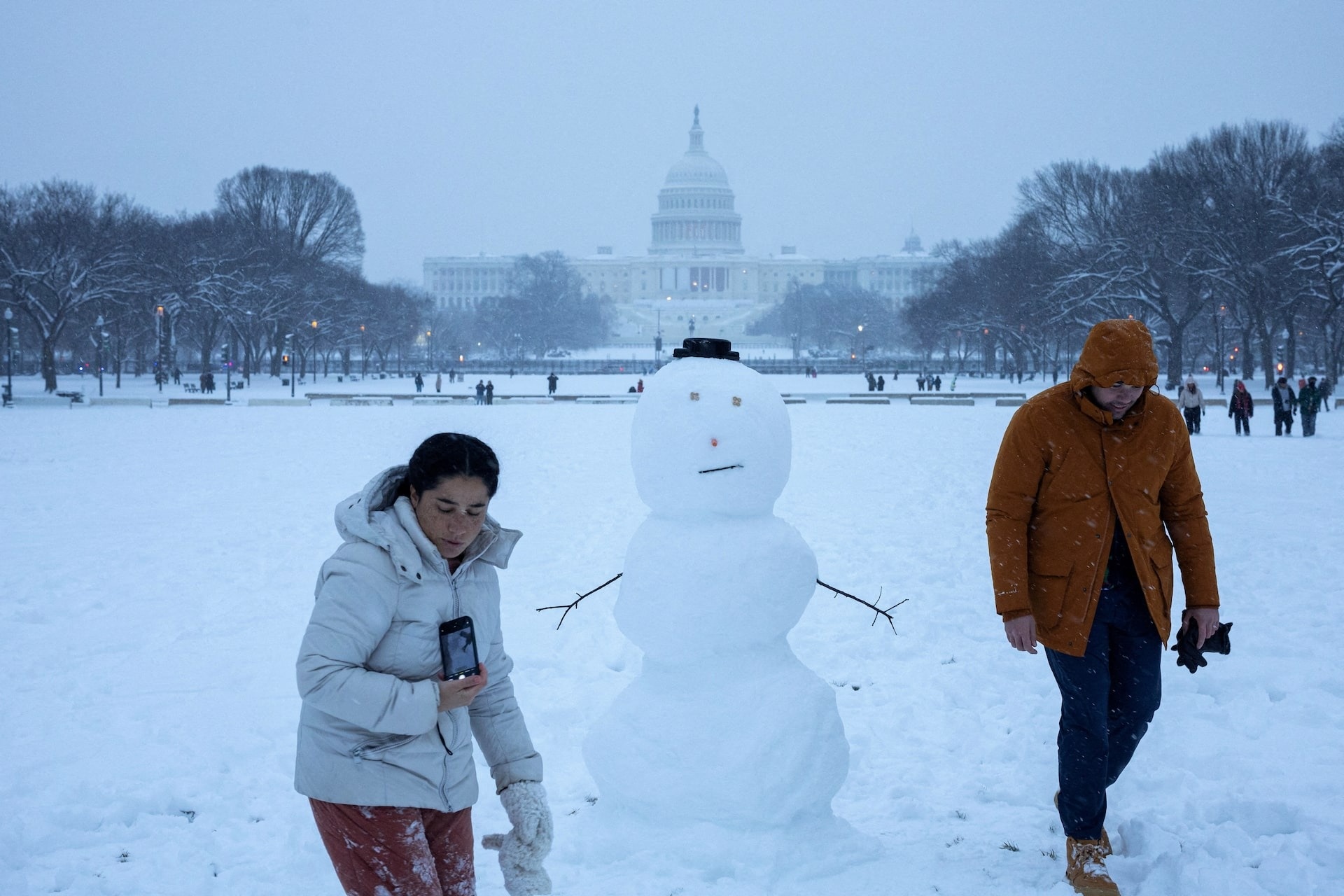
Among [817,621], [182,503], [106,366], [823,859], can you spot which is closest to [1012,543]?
[823,859]

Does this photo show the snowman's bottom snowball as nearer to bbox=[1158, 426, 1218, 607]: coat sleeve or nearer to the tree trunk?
bbox=[1158, 426, 1218, 607]: coat sleeve

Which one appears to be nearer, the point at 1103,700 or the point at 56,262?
the point at 1103,700

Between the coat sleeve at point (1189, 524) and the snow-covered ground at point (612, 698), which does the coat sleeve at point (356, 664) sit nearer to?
the snow-covered ground at point (612, 698)

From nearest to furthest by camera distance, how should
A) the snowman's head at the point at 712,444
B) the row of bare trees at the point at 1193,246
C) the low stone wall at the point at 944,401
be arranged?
the snowman's head at the point at 712,444, the low stone wall at the point at 944,401, the row of bare trees at the point at 1193,246

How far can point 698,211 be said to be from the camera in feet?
472

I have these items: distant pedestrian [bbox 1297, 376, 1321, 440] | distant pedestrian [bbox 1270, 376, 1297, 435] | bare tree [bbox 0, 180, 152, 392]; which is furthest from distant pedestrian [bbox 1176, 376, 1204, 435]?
bare tree [bbox 0, 180, 152, 392]

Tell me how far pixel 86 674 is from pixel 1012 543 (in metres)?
5.58

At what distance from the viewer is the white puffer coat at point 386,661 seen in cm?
276

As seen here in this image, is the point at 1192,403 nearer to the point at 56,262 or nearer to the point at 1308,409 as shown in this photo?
the point at 1308,409

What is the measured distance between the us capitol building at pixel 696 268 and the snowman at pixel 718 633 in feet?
424

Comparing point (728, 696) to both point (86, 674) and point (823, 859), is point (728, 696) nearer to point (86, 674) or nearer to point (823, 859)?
point (823, 859)

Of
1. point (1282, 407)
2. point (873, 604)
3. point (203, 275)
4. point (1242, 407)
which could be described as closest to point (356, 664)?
point (873, 604)

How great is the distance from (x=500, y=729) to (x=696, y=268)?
5646 inches

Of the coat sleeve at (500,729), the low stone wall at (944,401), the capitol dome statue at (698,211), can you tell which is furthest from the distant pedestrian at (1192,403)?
the capitol dome statue at (698,211)
